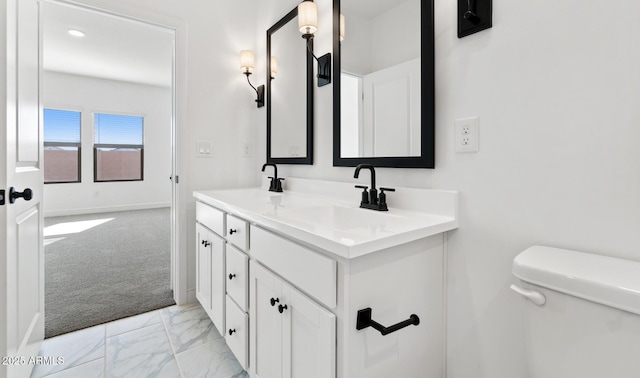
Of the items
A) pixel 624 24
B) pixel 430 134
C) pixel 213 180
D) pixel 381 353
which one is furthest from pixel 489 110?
pixel 213 180

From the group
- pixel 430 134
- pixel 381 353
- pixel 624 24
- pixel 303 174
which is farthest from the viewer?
pixel 303 174

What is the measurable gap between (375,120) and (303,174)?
26.6 inches

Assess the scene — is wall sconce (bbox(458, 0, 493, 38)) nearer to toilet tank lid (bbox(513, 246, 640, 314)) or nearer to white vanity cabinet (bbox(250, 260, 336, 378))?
toilet tank lid (bbox(513, 246, 640, 314))

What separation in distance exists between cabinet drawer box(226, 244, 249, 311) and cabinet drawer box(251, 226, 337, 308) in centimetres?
14

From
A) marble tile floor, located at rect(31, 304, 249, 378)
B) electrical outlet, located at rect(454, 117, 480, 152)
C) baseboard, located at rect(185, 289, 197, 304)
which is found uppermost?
electrical outlet, located at rect(454, 117, 480, 152)

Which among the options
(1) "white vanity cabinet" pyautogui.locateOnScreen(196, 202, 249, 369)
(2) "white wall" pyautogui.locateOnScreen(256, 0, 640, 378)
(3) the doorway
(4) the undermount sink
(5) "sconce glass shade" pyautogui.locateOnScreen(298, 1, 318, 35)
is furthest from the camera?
(3) the doorway

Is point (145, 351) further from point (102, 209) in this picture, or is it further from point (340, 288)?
point (102, 209)

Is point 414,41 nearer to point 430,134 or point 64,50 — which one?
point 430,134

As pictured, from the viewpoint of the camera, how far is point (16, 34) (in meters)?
1.13

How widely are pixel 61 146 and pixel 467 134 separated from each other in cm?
667

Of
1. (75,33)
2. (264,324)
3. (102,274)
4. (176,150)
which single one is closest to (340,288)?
(264,324)

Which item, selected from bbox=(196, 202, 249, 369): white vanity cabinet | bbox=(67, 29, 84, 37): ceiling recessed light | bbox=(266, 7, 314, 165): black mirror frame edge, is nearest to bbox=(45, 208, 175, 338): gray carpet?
bbox=(196, 202, 249, 369): white vanity cabinet

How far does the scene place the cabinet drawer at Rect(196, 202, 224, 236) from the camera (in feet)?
4.98

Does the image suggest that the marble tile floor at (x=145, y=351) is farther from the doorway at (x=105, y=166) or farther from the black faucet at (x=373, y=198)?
the black faucet at (x=373, y=198)
